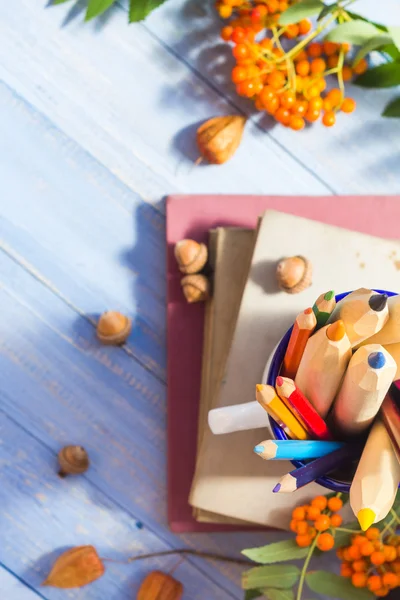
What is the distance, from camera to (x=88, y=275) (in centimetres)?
81

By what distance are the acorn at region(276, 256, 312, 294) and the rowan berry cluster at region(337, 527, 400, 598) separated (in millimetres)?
251

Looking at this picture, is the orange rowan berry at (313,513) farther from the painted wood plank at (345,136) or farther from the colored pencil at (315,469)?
the painted wood plank at (345,136)

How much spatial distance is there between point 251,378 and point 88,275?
0.23 metres

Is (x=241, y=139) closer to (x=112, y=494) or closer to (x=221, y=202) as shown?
(x=221, y=202)

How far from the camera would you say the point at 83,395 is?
814 millimetres

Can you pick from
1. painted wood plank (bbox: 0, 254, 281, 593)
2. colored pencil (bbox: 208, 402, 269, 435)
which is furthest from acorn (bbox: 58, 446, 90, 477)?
colored pencil (bbox: 208, 402, 269, 435)

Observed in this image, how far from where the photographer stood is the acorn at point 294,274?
71cm

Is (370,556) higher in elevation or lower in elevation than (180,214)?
lower

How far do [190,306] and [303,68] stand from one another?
0.30 meters

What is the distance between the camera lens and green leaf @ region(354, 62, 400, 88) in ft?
2.60

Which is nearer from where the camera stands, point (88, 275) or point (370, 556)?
point (370, 556)

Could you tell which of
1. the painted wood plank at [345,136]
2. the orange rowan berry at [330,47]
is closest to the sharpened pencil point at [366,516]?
the painted wood plank at [345,136]

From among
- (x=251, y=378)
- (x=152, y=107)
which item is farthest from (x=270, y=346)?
(x=152, y=107)

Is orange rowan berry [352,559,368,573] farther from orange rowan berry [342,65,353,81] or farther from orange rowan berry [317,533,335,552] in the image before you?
orange rowan berry [342,65,353,81]
